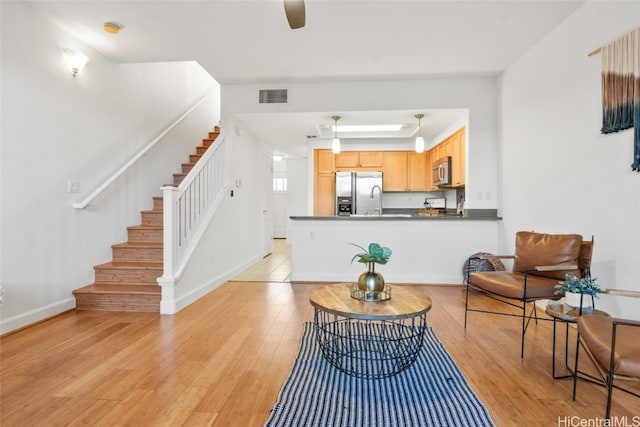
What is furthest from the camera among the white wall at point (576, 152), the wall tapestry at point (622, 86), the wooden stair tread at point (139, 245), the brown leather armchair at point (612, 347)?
the wooden stair tread at point (139, 245)

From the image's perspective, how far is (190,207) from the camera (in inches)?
147

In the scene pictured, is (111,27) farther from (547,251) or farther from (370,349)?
(547,251)

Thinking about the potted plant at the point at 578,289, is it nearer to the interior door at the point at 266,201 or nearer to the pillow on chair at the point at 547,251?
the pillow on chair at the point at 547,251

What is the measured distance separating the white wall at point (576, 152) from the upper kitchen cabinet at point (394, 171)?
8.45ft

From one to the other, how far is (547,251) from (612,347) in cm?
140

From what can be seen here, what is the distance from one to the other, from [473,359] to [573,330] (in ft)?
4.17

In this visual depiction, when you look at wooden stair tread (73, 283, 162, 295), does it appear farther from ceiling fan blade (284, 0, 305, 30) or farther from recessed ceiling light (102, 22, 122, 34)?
ceiling fan blade (284, 0, 305, 30)

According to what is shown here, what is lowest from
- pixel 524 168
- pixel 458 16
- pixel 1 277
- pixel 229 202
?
pixel 1 277

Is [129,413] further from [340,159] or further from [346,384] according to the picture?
[340,159]

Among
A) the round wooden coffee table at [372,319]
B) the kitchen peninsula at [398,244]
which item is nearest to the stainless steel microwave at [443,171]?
the kitchen peninsula at [398,244]

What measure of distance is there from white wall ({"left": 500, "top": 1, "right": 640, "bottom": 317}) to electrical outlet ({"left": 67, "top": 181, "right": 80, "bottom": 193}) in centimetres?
493

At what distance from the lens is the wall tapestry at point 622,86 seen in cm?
219

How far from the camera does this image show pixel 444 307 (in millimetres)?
3441

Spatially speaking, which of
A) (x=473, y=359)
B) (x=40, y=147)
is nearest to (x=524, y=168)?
(x=473, y=359)
